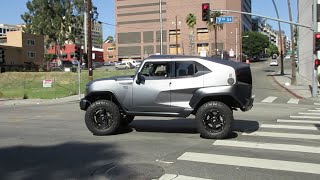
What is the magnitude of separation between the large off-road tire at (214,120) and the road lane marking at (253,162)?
1.81 meters

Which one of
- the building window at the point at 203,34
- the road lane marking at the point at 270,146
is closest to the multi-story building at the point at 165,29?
the building window at the point at 203,34

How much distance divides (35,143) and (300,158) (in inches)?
221

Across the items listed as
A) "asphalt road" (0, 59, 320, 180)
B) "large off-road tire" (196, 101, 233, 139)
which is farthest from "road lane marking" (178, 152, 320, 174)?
"large off-road tire" (196, 101, 233, 139)

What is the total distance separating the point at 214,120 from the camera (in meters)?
10.2

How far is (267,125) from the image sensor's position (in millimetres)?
12398

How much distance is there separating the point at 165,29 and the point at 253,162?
14079cm

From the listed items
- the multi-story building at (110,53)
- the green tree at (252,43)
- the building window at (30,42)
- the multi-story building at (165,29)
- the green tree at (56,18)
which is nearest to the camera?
the building window at (30,42)

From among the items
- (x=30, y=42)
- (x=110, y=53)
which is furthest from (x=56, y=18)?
(x=110, y=53)

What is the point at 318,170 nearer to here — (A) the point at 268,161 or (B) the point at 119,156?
(A) the point at 268,161

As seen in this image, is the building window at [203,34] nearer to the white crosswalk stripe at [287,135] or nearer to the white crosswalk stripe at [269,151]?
the white crosswalk stripe at [269,151]

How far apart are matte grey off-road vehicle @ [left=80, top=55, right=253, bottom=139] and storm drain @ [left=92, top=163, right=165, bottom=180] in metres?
3.04

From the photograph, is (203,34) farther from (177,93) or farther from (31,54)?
(177,93)

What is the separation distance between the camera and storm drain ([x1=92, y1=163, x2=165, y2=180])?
6746 millimetres

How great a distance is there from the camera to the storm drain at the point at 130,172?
6746 mm
